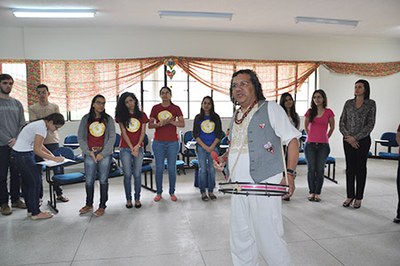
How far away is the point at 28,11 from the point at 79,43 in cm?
143

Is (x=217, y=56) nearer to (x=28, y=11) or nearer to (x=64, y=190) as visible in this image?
(x=28, y=11)

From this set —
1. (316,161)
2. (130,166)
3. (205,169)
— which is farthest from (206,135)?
(316,161)

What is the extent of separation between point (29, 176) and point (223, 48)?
4929 mm

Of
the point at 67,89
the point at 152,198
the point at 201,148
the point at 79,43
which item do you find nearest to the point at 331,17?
the point at 201,148

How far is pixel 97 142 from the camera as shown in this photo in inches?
147

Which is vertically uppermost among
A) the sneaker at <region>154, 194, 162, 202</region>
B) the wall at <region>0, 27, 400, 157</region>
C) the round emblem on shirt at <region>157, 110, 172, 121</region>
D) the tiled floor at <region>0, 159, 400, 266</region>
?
the wall at <region>0, 27, 400, 157</region>

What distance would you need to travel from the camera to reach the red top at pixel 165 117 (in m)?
4.16

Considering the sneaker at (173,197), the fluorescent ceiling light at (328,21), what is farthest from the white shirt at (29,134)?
the fluorescent ceiling light at (328,21)

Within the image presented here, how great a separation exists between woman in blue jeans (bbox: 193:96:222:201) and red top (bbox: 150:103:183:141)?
30cm

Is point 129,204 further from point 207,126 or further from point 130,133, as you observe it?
point 207,126

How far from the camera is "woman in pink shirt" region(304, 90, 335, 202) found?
415 cm

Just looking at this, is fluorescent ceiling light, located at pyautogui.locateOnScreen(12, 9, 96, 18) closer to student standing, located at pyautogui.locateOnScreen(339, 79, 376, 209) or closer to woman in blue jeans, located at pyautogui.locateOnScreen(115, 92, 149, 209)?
woman in blue jeans, located at pyautogui.locateOnScreen(115, 92, 149, 209)

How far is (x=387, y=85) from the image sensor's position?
7766mm

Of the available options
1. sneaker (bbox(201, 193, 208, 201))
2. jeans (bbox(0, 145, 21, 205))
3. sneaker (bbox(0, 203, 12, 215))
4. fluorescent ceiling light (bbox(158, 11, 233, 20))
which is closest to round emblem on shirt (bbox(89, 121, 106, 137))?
Answer: jeans (bbox(0, 145, 21, 205))
